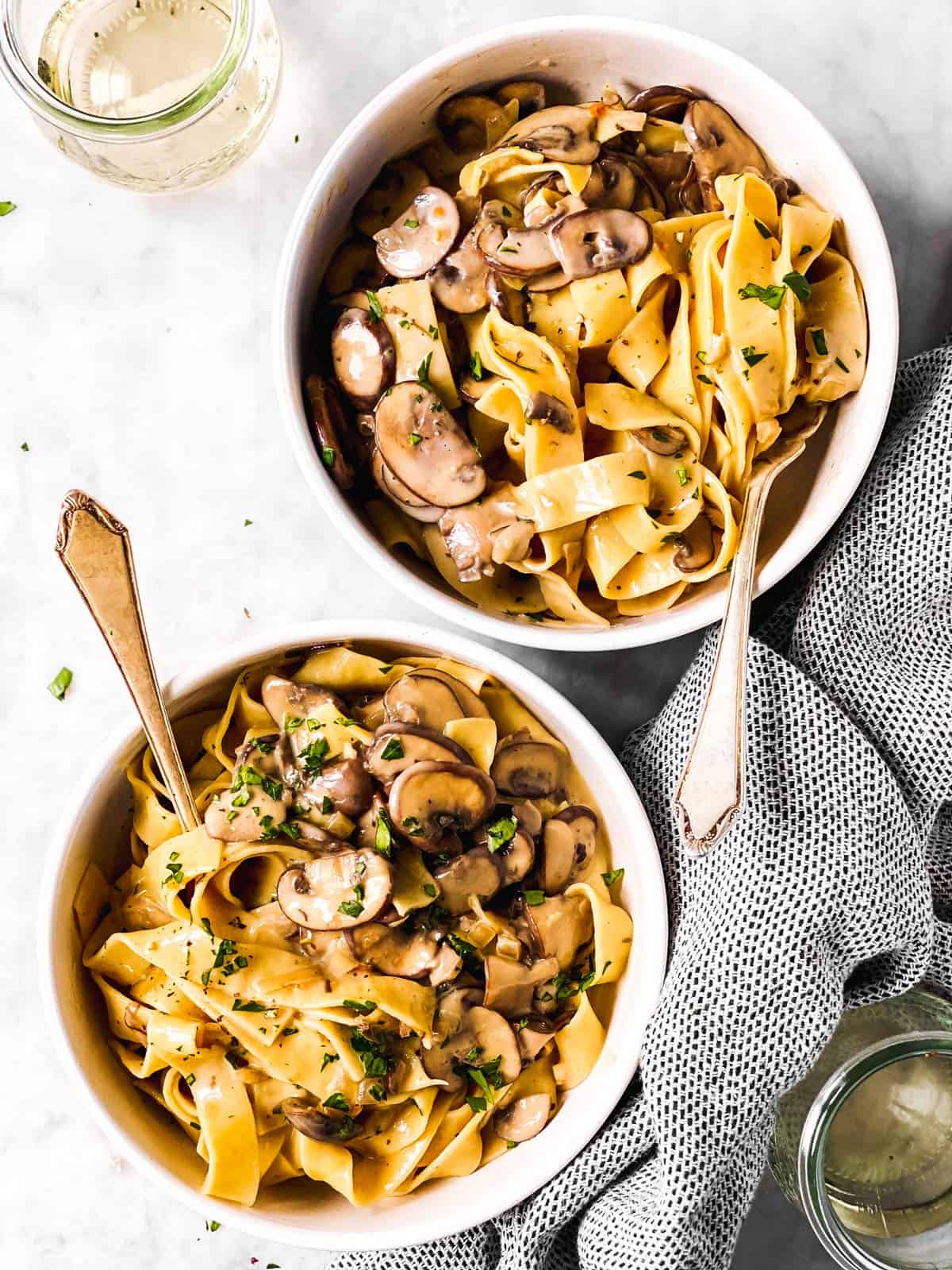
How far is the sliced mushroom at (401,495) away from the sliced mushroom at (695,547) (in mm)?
443

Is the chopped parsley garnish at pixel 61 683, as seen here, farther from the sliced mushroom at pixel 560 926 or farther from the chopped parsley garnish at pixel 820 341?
the chopped parsley garnish at pixel 820 341

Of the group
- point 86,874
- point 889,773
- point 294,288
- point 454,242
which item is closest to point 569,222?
point 454,242

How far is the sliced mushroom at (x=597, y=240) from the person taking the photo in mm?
2092

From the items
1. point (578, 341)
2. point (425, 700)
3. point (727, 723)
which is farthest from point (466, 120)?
point (727, 723)

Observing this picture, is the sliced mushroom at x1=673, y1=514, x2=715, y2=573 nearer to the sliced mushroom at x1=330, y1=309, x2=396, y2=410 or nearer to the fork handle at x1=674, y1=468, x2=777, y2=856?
the fork handle at x1=674, y1=468, x2=777, y2=856

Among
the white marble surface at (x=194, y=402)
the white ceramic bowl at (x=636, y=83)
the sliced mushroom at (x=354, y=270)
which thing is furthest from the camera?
the white marble surface at (x=194, y=402)

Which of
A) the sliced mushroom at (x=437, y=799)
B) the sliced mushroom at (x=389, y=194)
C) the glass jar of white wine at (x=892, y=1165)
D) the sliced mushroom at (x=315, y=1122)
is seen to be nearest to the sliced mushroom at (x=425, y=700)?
the sliced mushroom at (x=437, y=799)

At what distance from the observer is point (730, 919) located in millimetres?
2180

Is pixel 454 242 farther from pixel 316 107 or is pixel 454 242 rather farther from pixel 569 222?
pixel 316 107

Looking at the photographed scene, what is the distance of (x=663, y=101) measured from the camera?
219 centimetres

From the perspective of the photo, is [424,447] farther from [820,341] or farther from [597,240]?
[820,341]

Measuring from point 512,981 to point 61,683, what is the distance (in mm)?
1178

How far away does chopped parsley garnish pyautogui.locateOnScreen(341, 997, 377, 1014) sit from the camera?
6.95ft

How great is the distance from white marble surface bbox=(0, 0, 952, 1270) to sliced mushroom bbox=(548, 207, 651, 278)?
686mm
